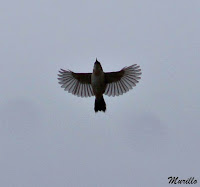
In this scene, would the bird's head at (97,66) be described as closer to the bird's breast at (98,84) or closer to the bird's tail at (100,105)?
the bird's breast at (98,84)

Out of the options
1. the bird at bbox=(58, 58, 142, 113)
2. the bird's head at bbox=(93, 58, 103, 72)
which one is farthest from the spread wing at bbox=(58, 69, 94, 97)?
the bird's head at bbox=(93, 58, 103, 72)

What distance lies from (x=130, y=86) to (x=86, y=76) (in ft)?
5.02

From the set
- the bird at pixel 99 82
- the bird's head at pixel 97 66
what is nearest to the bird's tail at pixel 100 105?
the bird at pixel 99 82

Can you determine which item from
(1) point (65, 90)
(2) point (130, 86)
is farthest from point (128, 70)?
(1) point (65, 90)

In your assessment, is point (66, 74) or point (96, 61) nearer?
point (96, 61)

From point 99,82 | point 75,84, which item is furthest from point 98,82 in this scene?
point 75,84

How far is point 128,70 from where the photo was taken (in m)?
27.8

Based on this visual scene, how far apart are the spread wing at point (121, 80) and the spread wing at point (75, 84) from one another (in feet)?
2.58

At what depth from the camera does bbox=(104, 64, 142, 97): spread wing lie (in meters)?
27.8

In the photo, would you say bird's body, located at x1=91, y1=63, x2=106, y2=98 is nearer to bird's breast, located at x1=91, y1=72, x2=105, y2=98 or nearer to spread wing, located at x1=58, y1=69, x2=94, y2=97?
bird's breast, located at x1=91, y1=72, x2=105, y2=98

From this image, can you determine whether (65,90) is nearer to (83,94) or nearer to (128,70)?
(83,94)

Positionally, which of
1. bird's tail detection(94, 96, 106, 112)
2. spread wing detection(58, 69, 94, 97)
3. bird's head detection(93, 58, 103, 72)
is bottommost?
bird's tail detection(94, 96, 106, 112)

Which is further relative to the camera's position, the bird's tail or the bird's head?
the bird's tail

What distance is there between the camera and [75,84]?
28547 millimetres
